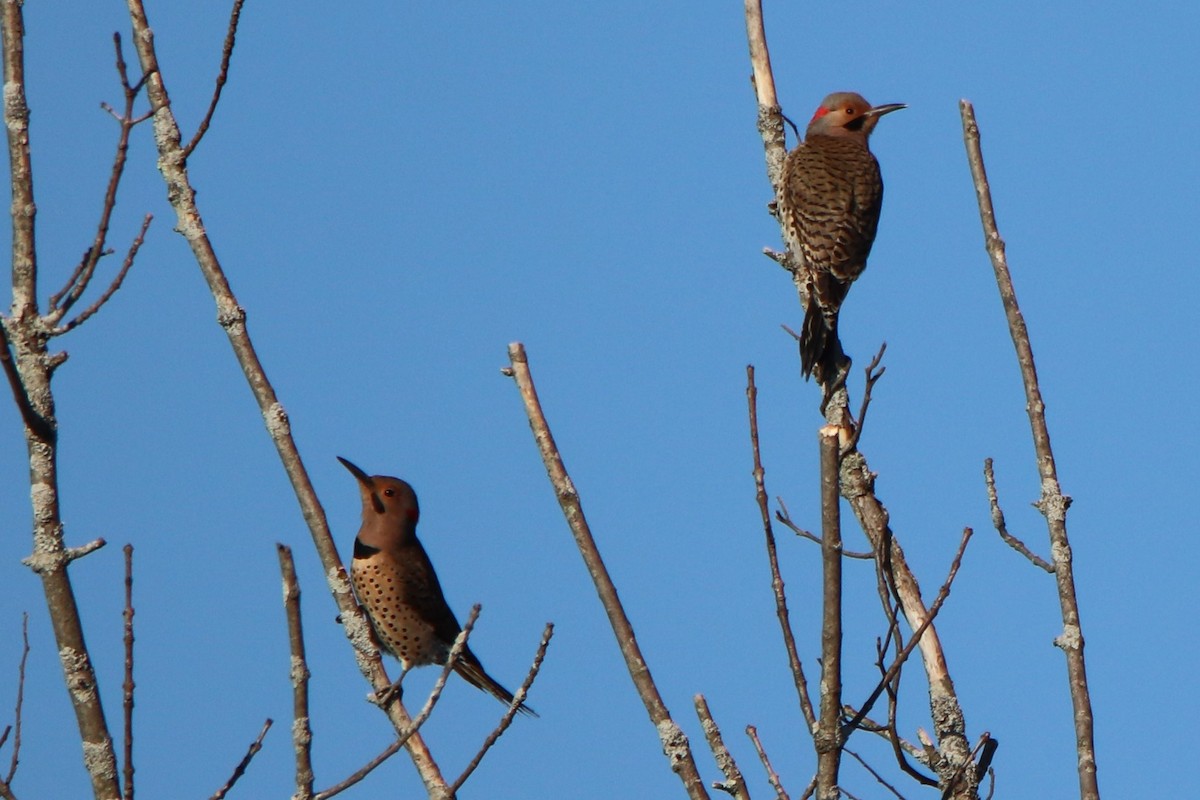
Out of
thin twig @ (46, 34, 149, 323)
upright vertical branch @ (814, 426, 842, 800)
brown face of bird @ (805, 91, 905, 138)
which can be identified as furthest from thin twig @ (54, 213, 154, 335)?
brown face of bird @ (805, 91, 905, 138)

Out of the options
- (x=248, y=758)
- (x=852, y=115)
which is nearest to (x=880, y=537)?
(x=248, y=758)

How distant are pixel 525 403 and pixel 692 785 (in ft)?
2.64

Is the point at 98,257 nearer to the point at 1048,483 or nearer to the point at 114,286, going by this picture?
the point at 114,286

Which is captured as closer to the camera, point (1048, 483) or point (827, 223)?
point (1048, 483)

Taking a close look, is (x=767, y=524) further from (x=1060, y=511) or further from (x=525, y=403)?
(x=1060, y=511)

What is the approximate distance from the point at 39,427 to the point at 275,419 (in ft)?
1.55

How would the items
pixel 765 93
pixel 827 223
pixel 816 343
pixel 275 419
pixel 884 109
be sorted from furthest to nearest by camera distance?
1. pixel 884 109
2. pixel 827 223
3. pixel 816 343
4. pixel 765 93
5. pixel 275 419

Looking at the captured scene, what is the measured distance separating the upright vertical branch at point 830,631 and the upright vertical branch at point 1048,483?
29.6 inches

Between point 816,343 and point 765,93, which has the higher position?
point 765,93

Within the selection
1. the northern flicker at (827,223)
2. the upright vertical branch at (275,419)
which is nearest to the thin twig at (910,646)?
the upright vertical branch at (275,419)

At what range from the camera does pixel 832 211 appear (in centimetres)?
595

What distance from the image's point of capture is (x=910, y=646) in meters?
2.66

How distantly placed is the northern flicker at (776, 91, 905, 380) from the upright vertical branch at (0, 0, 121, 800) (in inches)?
103

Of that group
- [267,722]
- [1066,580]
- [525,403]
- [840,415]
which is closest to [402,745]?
[267,722]
